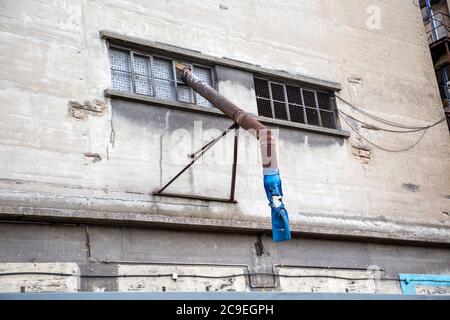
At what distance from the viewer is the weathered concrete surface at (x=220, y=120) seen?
816 cm

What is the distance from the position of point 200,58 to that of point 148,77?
0.96 meters

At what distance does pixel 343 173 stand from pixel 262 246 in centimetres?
225

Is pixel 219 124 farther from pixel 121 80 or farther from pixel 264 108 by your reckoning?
pixel 121 80

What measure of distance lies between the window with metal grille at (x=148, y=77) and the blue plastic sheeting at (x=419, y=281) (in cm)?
421

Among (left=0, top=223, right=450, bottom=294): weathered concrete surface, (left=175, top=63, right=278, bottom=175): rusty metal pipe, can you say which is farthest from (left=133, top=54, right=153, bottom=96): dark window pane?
(left=0, top=223, right=450, bottom=294): weathered concrete surface

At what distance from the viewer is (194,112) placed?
374 inches

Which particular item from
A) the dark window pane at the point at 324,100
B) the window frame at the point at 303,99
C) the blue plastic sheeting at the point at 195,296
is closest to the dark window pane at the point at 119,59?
the window frame at the point at 303,99

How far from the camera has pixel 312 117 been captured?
1088cm

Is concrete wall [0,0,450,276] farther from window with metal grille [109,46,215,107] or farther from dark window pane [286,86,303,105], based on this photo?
dark window pane [286,86,303,105]

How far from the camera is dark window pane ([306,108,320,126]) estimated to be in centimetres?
1083

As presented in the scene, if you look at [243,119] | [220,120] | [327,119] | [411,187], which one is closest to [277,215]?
[243,119]

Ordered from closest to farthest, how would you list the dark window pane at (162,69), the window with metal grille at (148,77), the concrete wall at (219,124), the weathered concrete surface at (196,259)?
the weathered concrete surface at (196,259) < the concrete wall at (219,124) < the window with metal grille at (148,77) < the dark window pane at (162,69)

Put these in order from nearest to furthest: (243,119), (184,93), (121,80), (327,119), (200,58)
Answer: (243,119), (121,80), (184,93), (200,58), (327,119)

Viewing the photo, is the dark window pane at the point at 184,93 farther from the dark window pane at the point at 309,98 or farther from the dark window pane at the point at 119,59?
the dark window pane at the point at 309,98
